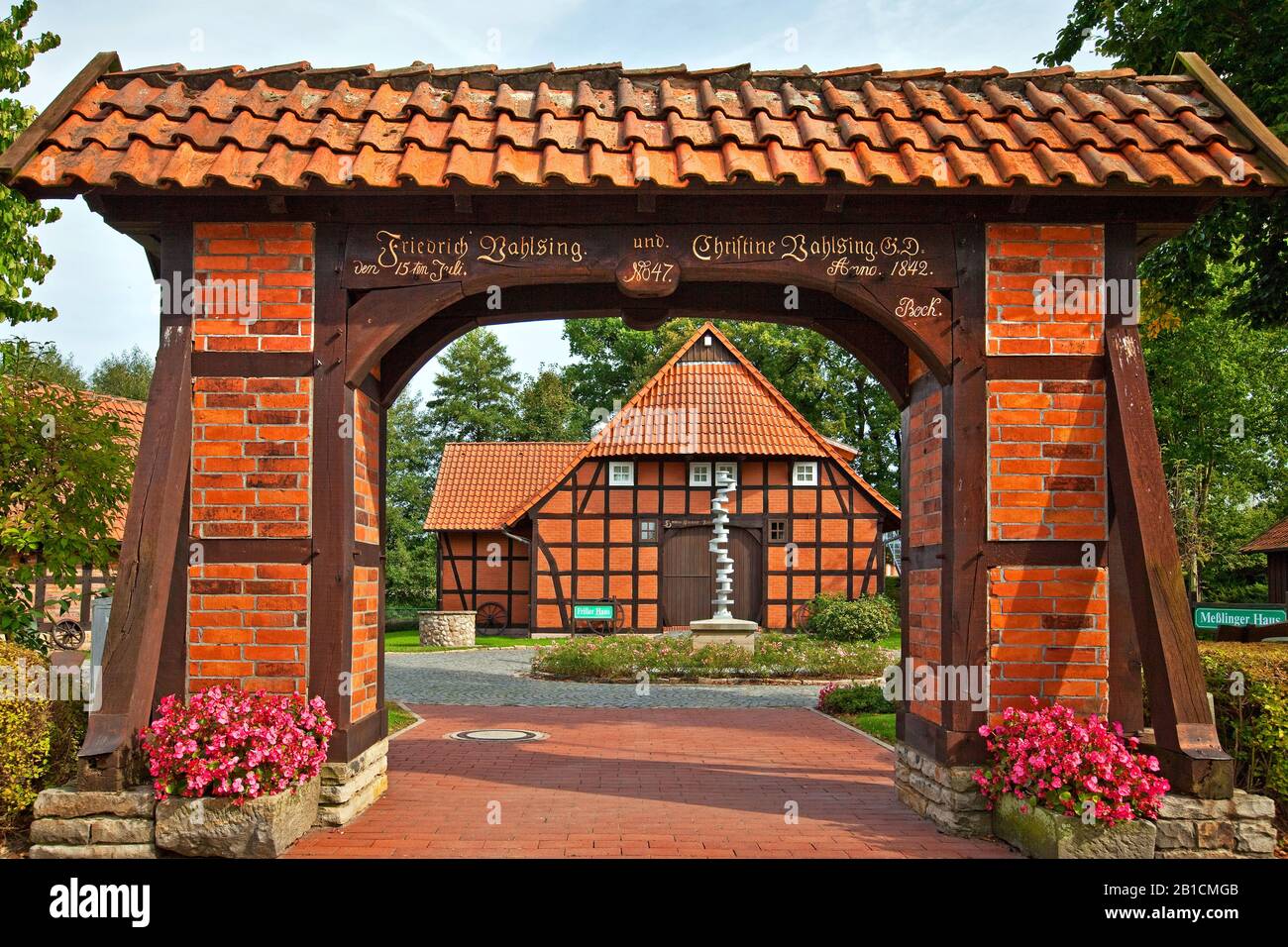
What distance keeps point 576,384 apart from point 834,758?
37313mm

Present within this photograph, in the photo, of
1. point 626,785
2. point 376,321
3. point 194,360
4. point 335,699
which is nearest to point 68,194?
→ point 194,360

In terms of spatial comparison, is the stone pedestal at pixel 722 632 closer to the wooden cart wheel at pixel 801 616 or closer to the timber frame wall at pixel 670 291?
the wooden cart wheel at pixel 801 616

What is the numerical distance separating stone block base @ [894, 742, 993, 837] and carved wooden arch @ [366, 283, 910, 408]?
2.56 m

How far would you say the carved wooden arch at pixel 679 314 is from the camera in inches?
265

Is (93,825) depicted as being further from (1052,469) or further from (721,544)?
(721,544)

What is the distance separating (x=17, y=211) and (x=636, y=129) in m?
7.79

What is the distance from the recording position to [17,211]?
10.1 m

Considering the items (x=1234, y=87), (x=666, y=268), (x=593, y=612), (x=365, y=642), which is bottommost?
(x=593, y=612)

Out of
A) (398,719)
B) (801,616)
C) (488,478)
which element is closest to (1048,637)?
(398,719)

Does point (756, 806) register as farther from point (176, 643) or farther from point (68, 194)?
point (68, 194)

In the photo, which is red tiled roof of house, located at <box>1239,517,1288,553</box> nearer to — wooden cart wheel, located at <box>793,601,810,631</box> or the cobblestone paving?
wooden cart wheel, located at <box>793,601,810,631</box>

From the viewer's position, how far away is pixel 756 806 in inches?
254

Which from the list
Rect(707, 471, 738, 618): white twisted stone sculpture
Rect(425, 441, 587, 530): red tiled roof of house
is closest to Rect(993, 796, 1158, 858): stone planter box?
Rect(707, 471, 738, 618): white twisted stone sculpture

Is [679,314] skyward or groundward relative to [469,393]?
groundward
